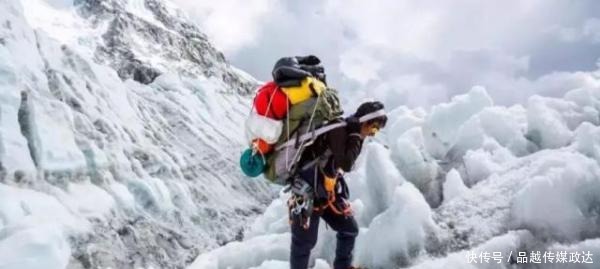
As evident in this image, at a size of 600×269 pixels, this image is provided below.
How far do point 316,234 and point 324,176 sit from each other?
508 millimetres

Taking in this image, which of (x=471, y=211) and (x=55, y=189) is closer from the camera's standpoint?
(x=471, y=211)

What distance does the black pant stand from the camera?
5.39m

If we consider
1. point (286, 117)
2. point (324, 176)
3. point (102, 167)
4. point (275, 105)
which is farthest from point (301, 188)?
point (102, 167)

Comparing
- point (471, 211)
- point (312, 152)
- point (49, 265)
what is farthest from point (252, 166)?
point (49, 265)

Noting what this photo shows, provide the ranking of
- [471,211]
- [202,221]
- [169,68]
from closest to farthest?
[471,211], [202,221], [169,68]

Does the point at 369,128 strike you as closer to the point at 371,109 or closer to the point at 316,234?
the point at 371,109

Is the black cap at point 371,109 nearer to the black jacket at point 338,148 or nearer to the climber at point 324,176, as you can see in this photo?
the climber at point 324,176

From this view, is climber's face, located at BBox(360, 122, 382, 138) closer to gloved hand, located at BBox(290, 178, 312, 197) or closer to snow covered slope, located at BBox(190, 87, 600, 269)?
gloved hand, located at BBox(290, 178, 312, 197)

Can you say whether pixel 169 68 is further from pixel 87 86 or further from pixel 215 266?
pixel 215 266

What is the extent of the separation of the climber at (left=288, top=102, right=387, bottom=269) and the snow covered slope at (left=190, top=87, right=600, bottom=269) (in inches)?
48.9

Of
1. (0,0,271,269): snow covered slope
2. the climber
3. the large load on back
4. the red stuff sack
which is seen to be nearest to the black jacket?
the climber

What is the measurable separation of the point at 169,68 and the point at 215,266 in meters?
128

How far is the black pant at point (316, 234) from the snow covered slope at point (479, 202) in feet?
2.79

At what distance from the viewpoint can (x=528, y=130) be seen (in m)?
11.6
